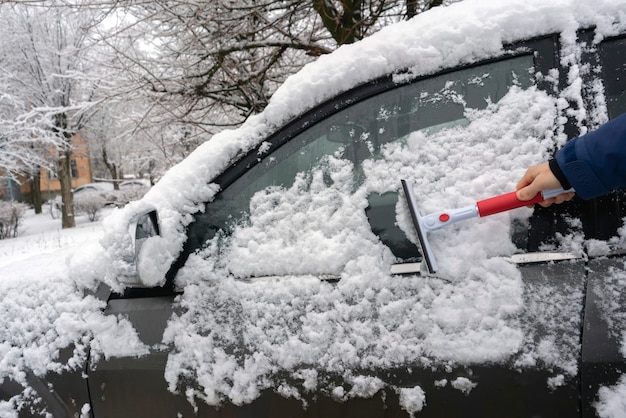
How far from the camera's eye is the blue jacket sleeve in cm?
110

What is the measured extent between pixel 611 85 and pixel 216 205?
1294 mm

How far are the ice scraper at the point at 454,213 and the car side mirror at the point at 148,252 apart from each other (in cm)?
85

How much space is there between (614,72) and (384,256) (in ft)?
2.81

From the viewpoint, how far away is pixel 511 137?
4.35 feet

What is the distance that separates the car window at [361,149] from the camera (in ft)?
4.52

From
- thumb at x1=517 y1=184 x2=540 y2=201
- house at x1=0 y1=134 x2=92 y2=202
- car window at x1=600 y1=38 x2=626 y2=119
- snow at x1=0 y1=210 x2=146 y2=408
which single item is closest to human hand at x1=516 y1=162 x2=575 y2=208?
thumb at x1=517 y1=184 x2=540 y2=201

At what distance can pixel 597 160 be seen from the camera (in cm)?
111

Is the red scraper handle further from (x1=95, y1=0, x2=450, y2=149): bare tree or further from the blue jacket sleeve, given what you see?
(x1=95, y1=0, x2=450, y2=149): bare tree

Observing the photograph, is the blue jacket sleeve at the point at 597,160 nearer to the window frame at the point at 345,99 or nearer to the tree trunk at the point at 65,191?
the window frame at the point at 345,99

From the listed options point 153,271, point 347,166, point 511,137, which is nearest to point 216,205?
point 153,271

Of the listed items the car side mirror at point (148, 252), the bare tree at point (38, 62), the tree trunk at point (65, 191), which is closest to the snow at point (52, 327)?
the car side mirror at point (148, 252)

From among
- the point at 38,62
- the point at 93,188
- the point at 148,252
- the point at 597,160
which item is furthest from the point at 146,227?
the point at 93,188

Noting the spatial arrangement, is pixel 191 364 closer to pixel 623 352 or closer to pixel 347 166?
pixel 347 166

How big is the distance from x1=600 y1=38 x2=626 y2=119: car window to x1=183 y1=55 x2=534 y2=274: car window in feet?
0.65
